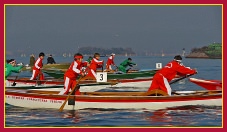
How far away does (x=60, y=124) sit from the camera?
1625cm

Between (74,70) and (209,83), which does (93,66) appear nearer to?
(209,83)

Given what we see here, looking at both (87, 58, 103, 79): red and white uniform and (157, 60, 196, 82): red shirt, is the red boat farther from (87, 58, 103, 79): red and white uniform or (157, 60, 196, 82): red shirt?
(87, 58, 103, 79): red and white uniform

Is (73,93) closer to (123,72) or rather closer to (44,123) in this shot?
(44,123)

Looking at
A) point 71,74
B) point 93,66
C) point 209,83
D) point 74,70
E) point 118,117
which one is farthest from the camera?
point 93,66

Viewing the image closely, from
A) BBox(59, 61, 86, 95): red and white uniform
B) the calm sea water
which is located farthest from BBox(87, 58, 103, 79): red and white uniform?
the calm sea water

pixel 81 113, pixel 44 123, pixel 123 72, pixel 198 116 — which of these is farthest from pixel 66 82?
pixel 123 72

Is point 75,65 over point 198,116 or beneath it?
over

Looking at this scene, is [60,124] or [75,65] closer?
[60,124]

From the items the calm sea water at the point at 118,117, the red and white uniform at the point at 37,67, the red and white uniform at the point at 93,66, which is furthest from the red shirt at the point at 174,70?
the red and white uniform at the point at 37,67

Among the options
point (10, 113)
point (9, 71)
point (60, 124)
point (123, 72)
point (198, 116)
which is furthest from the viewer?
point (123, 72)

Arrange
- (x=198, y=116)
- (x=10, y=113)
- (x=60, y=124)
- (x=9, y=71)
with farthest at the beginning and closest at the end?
(x=9, y=71)
(x=10, y=113)
(x=198, y=116)
(x=60, y=124)

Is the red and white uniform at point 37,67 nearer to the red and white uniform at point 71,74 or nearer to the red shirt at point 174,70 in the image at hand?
the red and white uniform at point 71,74

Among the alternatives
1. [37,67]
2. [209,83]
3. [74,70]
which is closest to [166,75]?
[74,70]

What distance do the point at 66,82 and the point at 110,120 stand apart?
3536 millimetres
